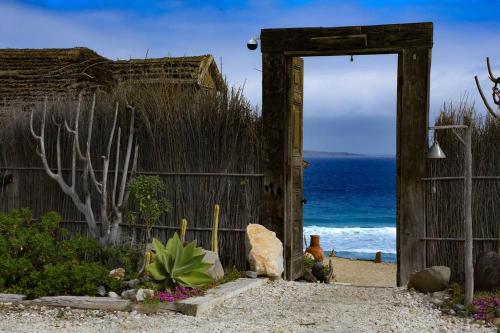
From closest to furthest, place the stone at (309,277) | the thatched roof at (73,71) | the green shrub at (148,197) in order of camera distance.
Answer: the green shrub at (148,197) < the stone at (309,277) < the thatched roof at (73,71)

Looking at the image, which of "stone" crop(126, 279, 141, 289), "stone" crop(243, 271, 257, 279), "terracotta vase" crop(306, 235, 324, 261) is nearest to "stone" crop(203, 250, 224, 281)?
"stone" crop(243, 271, 257, 279)

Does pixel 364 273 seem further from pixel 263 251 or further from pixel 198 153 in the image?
pixel 198 153

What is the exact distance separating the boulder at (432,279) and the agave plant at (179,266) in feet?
7.92

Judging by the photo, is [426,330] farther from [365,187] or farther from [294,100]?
[365,187]

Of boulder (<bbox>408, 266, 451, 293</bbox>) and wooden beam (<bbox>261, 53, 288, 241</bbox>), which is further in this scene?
wooden beam (<bbox>261, 53, 288, 241</bbox>)

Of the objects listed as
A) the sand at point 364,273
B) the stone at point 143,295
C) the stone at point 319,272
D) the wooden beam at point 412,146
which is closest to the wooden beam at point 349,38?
the wooden beam at point 412,146

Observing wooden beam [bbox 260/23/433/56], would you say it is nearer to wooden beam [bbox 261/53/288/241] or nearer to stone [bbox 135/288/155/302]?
wooden beam [bbox 261/53/288/241]

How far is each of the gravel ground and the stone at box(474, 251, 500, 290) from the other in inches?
27.3

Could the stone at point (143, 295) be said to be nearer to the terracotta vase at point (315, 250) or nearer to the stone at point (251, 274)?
the stone at point (251, 274)

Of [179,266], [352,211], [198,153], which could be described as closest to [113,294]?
[179,266]

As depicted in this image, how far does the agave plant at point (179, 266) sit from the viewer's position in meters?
7.61

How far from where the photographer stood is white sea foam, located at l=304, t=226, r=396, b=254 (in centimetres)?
2420

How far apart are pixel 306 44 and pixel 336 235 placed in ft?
65.9

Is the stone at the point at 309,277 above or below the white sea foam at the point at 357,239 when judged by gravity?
above
